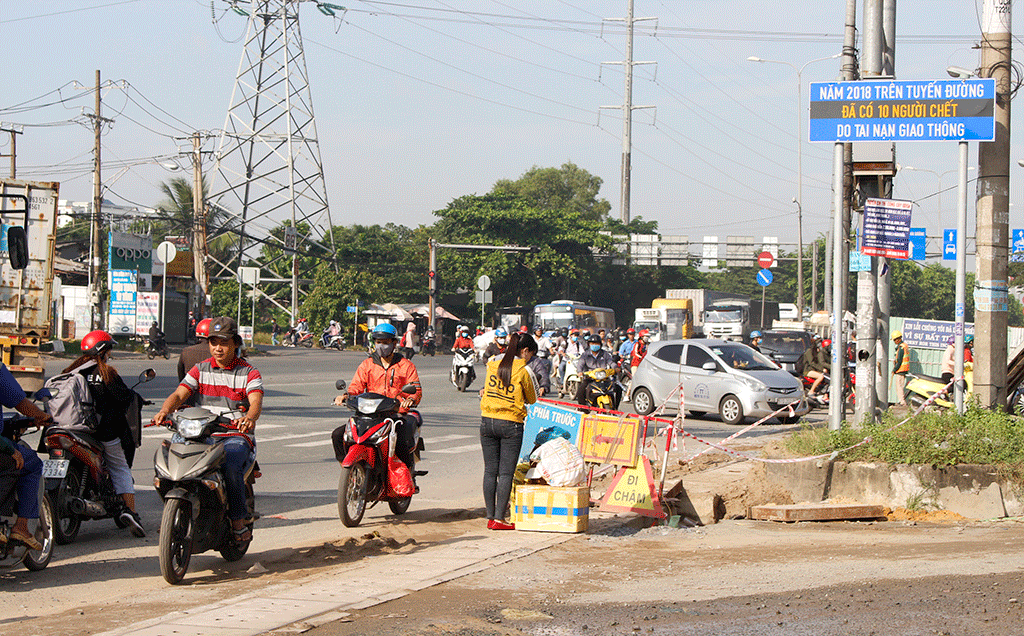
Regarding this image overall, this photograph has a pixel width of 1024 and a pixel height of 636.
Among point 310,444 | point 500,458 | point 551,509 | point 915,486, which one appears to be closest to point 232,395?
point 500,458

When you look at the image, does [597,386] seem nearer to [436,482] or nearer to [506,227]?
[436,482]

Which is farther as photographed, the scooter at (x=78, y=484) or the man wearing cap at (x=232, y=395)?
the scooter at (x=78, y=484)

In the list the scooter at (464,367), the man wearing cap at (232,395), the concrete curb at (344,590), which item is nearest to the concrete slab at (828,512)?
the concrete curb at (344,590)

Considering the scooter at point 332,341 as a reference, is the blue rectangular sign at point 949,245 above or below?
above

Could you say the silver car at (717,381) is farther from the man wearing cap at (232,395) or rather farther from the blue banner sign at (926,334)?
the man wearing cap at (232,395)

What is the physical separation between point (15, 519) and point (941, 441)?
7.47 meters

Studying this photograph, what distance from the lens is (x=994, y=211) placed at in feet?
34.3

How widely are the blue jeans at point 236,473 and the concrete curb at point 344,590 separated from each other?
728mm

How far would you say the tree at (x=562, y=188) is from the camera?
3565 inches

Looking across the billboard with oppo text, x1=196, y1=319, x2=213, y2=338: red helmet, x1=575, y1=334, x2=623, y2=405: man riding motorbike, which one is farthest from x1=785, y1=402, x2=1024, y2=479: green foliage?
the billboard with oppo text

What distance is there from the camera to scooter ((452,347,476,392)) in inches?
974

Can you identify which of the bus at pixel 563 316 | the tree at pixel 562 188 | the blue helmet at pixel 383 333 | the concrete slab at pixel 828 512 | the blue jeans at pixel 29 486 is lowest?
the concrete slab at pixel 828 512

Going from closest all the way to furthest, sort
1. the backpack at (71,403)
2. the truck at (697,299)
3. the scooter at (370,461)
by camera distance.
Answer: the backpack at (71,403) < the scooter at (370,461) < the truck at (697,299)

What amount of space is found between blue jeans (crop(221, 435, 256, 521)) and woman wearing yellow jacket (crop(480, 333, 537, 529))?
2282mm
